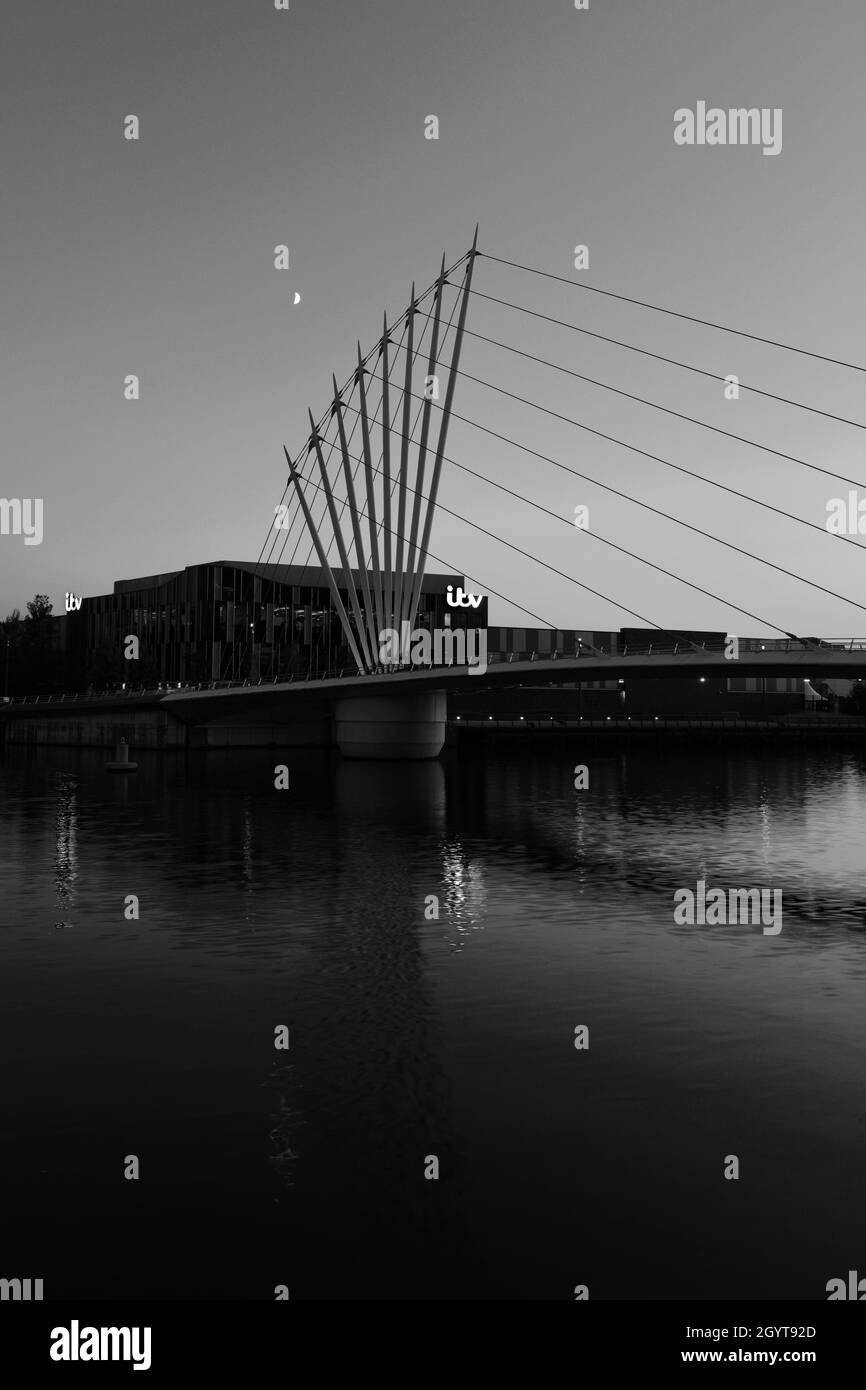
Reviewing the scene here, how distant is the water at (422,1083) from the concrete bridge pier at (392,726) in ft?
184

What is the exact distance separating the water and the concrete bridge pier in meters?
56.2

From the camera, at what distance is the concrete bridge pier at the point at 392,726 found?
89688 millimetres

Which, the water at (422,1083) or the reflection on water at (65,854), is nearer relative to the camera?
the water at (422,1083)

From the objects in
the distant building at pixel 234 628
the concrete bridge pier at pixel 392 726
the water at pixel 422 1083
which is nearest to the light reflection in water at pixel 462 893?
the water at pixel 422 1083

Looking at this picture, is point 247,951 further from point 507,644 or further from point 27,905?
point 507,644

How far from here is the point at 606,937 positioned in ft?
75.4

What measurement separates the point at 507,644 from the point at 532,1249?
148 metres

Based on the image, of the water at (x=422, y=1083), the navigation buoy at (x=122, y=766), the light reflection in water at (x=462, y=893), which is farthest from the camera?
the navigation buoy at (x=122, y=766)

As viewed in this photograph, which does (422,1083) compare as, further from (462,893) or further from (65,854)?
(65,854)

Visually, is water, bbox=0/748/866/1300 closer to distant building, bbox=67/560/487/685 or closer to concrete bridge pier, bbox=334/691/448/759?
concrete bridge pier, bbox=334/691/448/759

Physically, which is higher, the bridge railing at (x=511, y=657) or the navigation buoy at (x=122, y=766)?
the bridge railing at (x=511, y=657)

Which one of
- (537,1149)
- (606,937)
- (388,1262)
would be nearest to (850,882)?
(606,937)

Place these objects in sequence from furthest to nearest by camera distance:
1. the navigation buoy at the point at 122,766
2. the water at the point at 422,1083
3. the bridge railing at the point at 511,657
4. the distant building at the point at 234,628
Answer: the distant building at the point at 234,628 < the navigation buoy at the point at 122,766 < the bridge railing at the point at 511,657 < the water at the point at 422,1083

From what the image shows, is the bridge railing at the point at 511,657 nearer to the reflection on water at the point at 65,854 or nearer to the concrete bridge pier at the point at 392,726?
the concrete bridge pier at the point at 392,726
